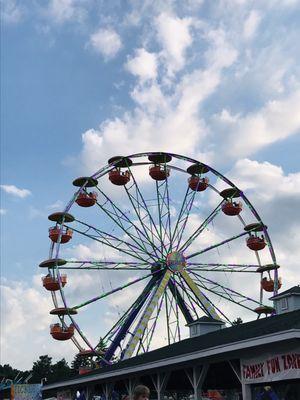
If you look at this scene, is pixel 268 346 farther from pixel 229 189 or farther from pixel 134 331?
pixel 229 189

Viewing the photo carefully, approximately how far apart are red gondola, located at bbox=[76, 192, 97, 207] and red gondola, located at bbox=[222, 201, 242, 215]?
27.7 ft

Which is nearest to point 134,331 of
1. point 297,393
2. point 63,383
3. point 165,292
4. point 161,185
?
point 165,292

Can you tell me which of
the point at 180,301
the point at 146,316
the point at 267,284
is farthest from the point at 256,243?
the point at 146,316

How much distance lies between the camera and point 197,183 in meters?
37.2

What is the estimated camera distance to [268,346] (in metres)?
13.8

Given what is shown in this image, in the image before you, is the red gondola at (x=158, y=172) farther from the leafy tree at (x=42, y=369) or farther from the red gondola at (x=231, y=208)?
the leafy tree at (x=42, y=369)

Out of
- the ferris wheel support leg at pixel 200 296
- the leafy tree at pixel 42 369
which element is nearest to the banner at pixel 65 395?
the ferris wheel support leg at pixel 200 296

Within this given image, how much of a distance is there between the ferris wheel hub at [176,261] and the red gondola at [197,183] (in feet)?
15.0

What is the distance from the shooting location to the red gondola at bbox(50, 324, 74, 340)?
3102cm

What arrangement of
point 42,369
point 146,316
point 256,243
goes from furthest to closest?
point 42,369 → point 256,243 → point 146,316

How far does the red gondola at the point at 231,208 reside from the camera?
121ft

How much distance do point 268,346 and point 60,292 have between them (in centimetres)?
1937

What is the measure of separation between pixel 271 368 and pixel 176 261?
2100 cm

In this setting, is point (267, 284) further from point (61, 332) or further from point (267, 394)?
point (267, 394)
